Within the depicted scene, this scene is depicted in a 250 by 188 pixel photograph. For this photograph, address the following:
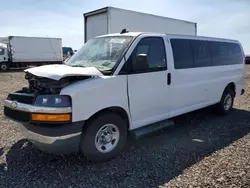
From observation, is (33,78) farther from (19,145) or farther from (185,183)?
(185,183)

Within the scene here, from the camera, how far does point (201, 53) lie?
5.60 meters

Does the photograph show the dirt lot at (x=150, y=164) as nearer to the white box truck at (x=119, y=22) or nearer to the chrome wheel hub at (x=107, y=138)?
the chrome wheel hub at (x=107, y=138)

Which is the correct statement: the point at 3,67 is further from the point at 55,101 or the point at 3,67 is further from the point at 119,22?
the point at 55,101

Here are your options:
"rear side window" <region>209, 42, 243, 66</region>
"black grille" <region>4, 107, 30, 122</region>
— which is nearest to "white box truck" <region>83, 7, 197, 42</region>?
"rear side window" <region>209, 42, 243, 66</region>

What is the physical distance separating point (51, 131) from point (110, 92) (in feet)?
3.46

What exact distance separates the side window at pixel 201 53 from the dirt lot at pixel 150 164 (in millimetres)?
1604

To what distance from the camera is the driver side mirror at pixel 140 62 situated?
396cm

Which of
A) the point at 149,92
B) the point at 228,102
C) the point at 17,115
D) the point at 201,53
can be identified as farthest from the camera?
the point at 228,102

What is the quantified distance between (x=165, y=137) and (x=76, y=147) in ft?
7.09

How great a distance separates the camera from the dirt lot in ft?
10.8

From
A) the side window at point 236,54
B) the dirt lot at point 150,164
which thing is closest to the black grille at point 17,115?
the dirt lot at point 150,164

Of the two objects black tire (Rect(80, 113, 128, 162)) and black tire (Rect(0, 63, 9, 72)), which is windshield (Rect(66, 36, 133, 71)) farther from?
black tire (Rect(0, 63, 9, 72))

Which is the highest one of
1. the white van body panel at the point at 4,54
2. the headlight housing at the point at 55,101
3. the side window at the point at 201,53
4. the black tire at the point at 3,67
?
the white van body panel at the point at 4,54

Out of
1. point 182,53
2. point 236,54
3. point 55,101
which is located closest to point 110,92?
point 55,101
